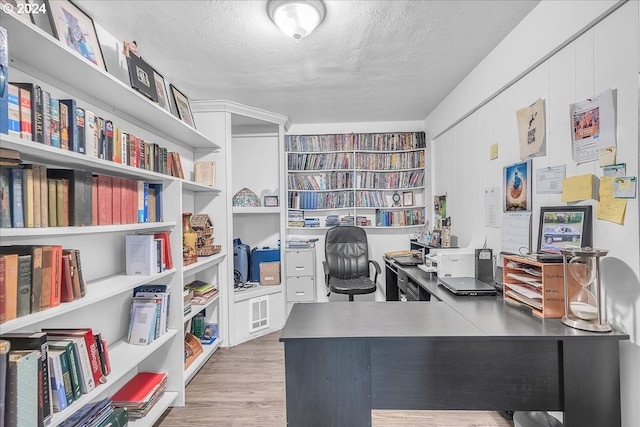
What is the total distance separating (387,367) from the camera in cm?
124

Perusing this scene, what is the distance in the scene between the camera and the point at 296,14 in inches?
65.1

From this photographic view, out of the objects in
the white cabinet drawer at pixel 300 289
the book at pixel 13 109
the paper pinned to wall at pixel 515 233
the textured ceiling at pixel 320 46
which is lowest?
the white cabinet drawer at pixel 300 289

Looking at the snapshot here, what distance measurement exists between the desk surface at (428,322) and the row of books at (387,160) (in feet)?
7.64

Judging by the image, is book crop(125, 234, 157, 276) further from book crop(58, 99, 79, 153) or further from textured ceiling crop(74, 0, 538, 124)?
textured ceiling crop(74, 0, 538, 124)

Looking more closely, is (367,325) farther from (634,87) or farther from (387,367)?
(634,87)

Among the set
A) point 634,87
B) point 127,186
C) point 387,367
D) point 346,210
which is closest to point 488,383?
point 387,367

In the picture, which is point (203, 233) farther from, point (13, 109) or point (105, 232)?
point (13, 109)

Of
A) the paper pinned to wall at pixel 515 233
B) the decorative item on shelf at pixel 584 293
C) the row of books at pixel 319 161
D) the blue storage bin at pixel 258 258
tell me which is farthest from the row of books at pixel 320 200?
the decorative item on shelf at pixel 584 293

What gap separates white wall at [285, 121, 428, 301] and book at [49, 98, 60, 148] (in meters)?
2.84

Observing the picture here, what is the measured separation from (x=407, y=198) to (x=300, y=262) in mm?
1603

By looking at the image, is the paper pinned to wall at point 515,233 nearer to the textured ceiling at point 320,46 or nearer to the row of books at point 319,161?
the textured ceiling at point 320,46

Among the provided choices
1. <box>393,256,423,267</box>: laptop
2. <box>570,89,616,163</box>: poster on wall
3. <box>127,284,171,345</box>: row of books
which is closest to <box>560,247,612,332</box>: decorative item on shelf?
<box>570,89,616,163</box>: poster on wall

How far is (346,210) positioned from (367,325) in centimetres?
263

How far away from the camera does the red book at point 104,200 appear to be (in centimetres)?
148
